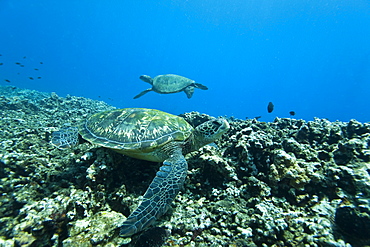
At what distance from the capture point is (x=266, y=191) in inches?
103

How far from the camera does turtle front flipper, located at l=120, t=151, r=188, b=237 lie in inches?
76.3

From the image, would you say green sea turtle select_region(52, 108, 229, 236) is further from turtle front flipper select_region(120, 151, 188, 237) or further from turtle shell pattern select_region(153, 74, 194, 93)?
turtle shell pattern select_region(153, 74, 194, 93)

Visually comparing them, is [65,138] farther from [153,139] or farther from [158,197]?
[158,197]

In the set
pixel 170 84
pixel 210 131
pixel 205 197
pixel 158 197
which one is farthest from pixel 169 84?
pixel 158 197

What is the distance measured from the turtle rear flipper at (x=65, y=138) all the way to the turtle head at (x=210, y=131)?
299 cm

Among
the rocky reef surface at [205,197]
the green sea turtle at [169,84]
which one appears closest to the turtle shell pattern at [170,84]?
the green sea turtle at [169,84]

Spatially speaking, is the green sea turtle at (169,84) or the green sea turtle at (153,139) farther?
the green sea turtle at (169,84)

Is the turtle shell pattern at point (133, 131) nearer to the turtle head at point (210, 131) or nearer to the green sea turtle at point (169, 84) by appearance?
the turtle head at point (210, 131)

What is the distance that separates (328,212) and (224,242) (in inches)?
57.8

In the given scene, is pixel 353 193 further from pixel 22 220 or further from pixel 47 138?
pixel 47 138

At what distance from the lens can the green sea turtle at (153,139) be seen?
2.41 metres

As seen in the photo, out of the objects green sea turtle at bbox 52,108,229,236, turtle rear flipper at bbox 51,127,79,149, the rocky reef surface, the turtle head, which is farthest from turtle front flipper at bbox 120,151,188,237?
turtle rear flipper at bbox 51,127,79,149

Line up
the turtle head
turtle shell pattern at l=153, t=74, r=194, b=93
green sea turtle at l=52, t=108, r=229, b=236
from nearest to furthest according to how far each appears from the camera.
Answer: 1. green sea turtle at l=52, t=108, r=229, b=236
2. the turtle head
3. turtle shell pattern at l=153, t=74, r=194, b=93

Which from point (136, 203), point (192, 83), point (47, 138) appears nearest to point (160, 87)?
point (192, 83)
